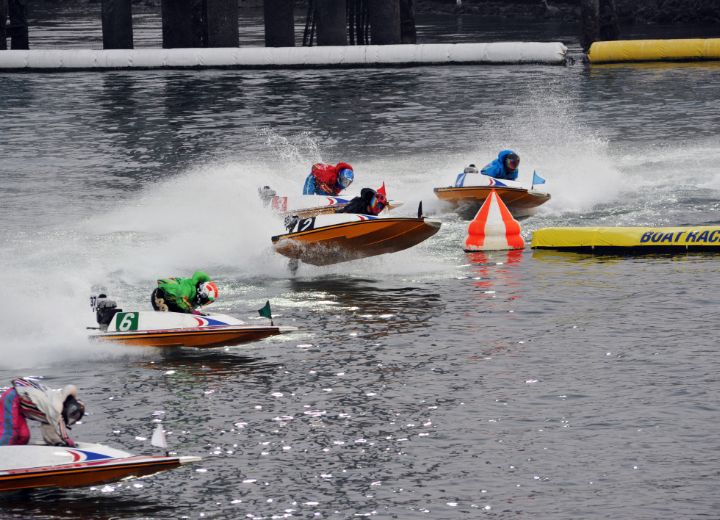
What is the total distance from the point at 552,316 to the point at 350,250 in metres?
4.85

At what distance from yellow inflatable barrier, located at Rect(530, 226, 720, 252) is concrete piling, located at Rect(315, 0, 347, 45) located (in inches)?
1403

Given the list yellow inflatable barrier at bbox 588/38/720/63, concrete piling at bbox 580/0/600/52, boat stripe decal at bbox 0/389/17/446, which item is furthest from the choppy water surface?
concrete piling at bbox 580/0/600/52

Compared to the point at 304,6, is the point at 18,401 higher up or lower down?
lower down

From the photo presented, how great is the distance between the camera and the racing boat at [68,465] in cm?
1480

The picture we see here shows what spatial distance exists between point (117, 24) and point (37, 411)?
50.0m

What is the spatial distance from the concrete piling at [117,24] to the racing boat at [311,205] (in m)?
36.7

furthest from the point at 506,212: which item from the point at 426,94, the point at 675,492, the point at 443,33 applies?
the point at 443,33

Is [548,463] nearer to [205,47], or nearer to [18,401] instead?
[18,401]

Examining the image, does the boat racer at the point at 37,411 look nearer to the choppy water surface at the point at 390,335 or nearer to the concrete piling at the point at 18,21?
the choppy water surface at the point at 390,335

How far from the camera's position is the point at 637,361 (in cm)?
2011

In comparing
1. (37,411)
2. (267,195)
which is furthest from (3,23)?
(37,411)

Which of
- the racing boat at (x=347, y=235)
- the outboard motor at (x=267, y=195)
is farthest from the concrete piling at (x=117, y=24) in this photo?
the racing boat at (x=347, y=235)

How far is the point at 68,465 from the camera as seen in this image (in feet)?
48.8

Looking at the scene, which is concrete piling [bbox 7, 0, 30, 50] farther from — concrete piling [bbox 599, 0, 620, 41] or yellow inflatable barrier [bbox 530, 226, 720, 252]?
yellow inflatable barrier [bbox 530, 226, 720, 252]
